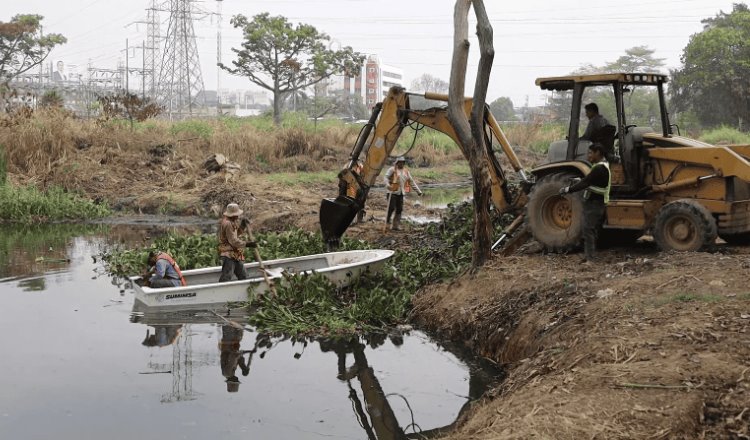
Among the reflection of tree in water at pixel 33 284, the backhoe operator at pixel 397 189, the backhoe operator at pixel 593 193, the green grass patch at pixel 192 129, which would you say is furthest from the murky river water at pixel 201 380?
the green grass patch at pixel 192 129

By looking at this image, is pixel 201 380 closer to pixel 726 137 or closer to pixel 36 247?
pixel 36 247

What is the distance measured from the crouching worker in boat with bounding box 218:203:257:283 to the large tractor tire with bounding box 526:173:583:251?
410cm

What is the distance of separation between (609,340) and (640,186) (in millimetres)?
4618

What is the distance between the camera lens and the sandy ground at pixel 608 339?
20.1 feet

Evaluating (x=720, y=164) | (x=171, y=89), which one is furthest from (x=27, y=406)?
(x=171, y=89)

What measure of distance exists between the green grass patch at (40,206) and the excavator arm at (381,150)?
1149cm

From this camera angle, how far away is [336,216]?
14375 millimetres

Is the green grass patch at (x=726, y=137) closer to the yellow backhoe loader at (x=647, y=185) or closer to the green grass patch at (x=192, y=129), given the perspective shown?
the green grass patch at (x=192, y=129)

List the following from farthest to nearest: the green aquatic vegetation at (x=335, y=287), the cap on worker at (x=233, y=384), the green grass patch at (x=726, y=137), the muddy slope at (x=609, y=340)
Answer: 1. the green grass patch at (x=726, y=137)
2. the green aquatic vegetation at (x=335, y=287)
3. the cap on worker at (x=233, y=384)
4. the muddy slope at (x=609, y=340)

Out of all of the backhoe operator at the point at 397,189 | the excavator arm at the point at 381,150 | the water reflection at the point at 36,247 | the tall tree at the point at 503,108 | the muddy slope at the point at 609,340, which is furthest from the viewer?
the tall tree at the point at 503,108

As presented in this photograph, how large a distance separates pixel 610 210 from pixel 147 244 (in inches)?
420

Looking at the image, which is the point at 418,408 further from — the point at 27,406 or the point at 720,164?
the point at 720,164

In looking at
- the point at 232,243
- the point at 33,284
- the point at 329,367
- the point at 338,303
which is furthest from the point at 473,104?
the point at 33,284

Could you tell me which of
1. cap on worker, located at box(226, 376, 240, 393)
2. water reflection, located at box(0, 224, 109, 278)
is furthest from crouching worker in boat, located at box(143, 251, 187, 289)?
cap on worker, located at box(226, 376, 240, 393)
